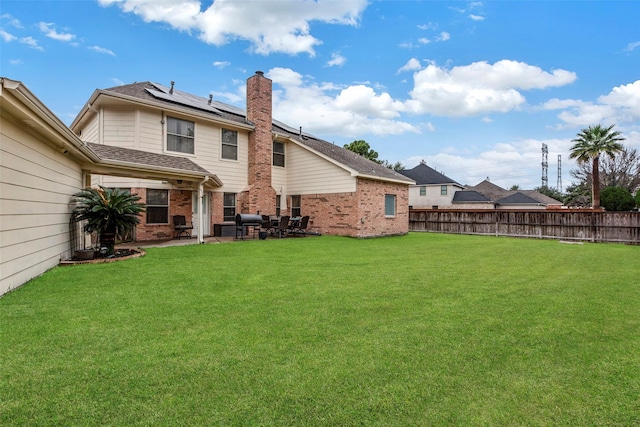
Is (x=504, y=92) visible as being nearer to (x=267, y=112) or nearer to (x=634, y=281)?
(x=267, y=112)

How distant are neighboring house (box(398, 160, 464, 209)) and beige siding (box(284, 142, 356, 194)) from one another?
20.3 m

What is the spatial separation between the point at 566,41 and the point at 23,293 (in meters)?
20.2

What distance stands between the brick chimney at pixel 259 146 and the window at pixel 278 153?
1079 millimetres

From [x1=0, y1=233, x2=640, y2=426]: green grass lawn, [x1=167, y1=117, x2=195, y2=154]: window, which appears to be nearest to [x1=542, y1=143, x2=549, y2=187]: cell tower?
[x1=0, y1=233, x2=640, y2=426]: green grass lawn

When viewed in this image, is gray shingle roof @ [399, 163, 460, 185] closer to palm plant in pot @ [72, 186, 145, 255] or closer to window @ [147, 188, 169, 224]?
window @ [147, 188, 169, 224]

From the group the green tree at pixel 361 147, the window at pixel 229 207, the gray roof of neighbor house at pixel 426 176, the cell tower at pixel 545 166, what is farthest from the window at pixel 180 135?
the cell tower at pixel 545 166

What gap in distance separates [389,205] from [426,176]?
21488 millimetres

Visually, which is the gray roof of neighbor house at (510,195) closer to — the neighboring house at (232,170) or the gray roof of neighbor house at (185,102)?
the gray roof of neighbor house at (185,102)

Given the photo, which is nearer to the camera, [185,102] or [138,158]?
[138,158]

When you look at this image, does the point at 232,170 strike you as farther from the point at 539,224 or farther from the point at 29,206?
the point at 539,224

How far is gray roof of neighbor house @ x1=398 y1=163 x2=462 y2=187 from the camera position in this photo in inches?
1357

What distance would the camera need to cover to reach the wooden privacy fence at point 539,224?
14375mm

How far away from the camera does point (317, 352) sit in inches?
116

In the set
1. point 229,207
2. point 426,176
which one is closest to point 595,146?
point 426,176
